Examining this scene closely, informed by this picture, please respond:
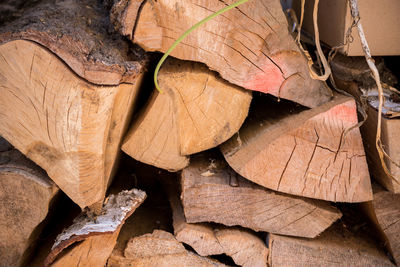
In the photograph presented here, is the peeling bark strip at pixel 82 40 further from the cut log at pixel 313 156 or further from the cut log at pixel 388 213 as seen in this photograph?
the cut log at pixel 388 213

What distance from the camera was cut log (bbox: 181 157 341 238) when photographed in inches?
62.9

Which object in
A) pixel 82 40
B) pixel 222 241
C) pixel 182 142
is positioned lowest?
pixel 222 241

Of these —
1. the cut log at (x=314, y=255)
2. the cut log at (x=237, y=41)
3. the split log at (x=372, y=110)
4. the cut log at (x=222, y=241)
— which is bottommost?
the cut log at (x=314, y=255)

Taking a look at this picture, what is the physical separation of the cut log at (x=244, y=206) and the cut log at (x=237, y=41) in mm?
412

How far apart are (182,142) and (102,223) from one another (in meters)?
0.42

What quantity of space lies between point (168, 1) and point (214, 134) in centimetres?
53

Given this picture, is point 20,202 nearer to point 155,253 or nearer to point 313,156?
point 155,253

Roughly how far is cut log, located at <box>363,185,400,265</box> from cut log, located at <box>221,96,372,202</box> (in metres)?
0.11

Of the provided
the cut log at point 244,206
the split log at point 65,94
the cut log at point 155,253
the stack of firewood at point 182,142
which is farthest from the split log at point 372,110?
the split log at point 65,94

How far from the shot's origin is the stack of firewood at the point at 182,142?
4.05 feet

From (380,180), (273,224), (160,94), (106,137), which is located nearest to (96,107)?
(106,137)

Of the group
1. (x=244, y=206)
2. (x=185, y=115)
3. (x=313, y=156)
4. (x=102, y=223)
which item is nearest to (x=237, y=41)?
(x=185, y=115)

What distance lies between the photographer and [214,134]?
1519mm

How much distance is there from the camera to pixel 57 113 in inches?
48.1
